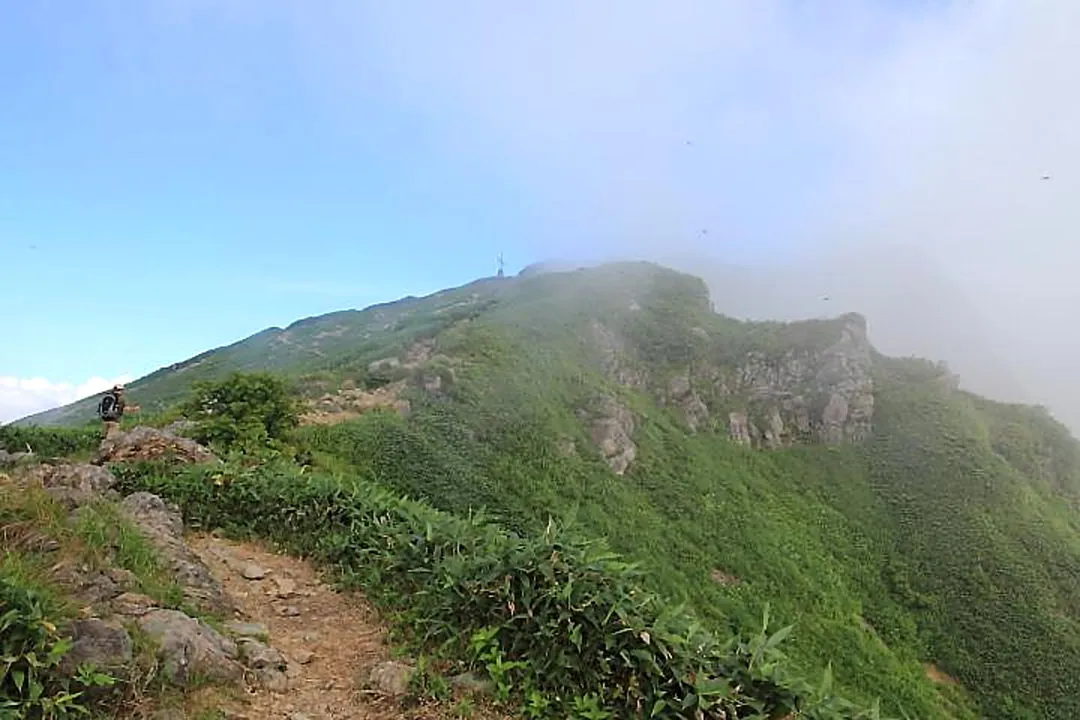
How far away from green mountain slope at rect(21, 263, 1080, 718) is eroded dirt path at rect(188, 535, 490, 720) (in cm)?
1100

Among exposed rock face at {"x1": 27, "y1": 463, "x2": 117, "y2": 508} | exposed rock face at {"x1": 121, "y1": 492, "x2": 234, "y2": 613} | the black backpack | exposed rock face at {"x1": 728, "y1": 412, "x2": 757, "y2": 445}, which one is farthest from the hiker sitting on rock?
exposed rock face at {"x1": 728, "y1": 412, "x2": 757, "y2": 445}

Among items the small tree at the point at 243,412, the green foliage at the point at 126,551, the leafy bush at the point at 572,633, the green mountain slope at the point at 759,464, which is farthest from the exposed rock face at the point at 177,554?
the green mountain slope at the point at 759,464

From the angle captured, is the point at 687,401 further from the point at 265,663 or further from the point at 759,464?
the point at 265,663

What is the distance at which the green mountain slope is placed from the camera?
1128 inches

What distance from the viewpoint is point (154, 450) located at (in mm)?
11898

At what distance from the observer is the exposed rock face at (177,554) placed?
6.54 m

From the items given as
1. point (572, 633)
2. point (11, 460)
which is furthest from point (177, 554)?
point (11, 460)

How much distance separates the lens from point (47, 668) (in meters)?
4.14

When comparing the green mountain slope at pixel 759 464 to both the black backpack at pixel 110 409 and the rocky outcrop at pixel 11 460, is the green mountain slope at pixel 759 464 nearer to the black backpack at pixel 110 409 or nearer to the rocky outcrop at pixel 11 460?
the black backpack at pixel 110 409

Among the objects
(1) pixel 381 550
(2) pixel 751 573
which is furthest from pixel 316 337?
(1) pixel 381 550

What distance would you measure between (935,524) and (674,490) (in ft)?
50.5

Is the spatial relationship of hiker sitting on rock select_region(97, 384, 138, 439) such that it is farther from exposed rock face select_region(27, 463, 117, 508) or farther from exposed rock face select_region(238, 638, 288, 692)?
exposed rock face select_region(238, 638, 288, 692)

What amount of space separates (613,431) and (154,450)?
26.3m

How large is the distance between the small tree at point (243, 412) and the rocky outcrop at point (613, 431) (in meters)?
20.3
